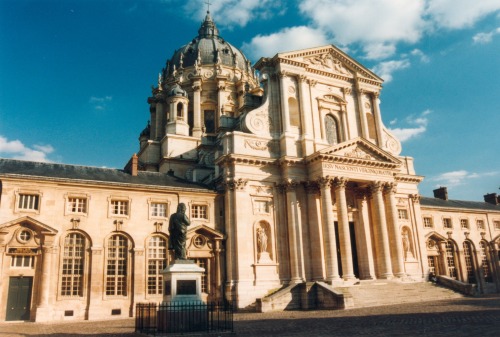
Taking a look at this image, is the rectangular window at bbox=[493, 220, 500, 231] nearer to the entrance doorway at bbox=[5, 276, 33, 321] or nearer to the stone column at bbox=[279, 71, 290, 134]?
the stone column at bbox=[279, 71, 290, 134]

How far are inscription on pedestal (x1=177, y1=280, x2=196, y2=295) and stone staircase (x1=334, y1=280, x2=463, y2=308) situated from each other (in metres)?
13.5

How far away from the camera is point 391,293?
1233 inches

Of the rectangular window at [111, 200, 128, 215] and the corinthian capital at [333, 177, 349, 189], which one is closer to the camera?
the rectangular window at [111, 200, 128, 215]

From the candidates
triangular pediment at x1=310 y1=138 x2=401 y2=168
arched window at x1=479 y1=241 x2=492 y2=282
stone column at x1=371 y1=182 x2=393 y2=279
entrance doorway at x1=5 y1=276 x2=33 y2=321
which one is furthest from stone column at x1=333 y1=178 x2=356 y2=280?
arched window at x1=479 y1=241 x2=492 y2=282

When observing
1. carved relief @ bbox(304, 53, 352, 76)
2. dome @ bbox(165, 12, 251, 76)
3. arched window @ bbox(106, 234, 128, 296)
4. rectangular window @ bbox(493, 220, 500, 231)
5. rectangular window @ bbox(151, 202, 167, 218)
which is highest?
dome @ bbox(165, 12, 251, 76)

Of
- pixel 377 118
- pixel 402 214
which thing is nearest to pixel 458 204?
pixel 402 214

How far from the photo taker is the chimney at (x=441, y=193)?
171ft

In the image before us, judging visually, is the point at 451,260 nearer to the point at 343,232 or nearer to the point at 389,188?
the point at 389,188

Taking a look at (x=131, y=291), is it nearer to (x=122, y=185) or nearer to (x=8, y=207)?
(x=122, y=185)

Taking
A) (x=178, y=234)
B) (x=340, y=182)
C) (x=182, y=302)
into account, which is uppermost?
(x=340, y=182)

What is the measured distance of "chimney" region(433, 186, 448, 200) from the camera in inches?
2050

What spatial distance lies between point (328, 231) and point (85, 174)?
61.3 feet

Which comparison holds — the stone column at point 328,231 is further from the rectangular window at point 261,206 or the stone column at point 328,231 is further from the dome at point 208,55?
the dome at point 208,55

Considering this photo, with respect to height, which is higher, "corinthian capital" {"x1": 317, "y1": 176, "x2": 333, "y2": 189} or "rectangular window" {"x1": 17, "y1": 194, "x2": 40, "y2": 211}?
"corinthian capital" {"x1": 317, "y1": 176, "x2": 333, "y2": 189}
